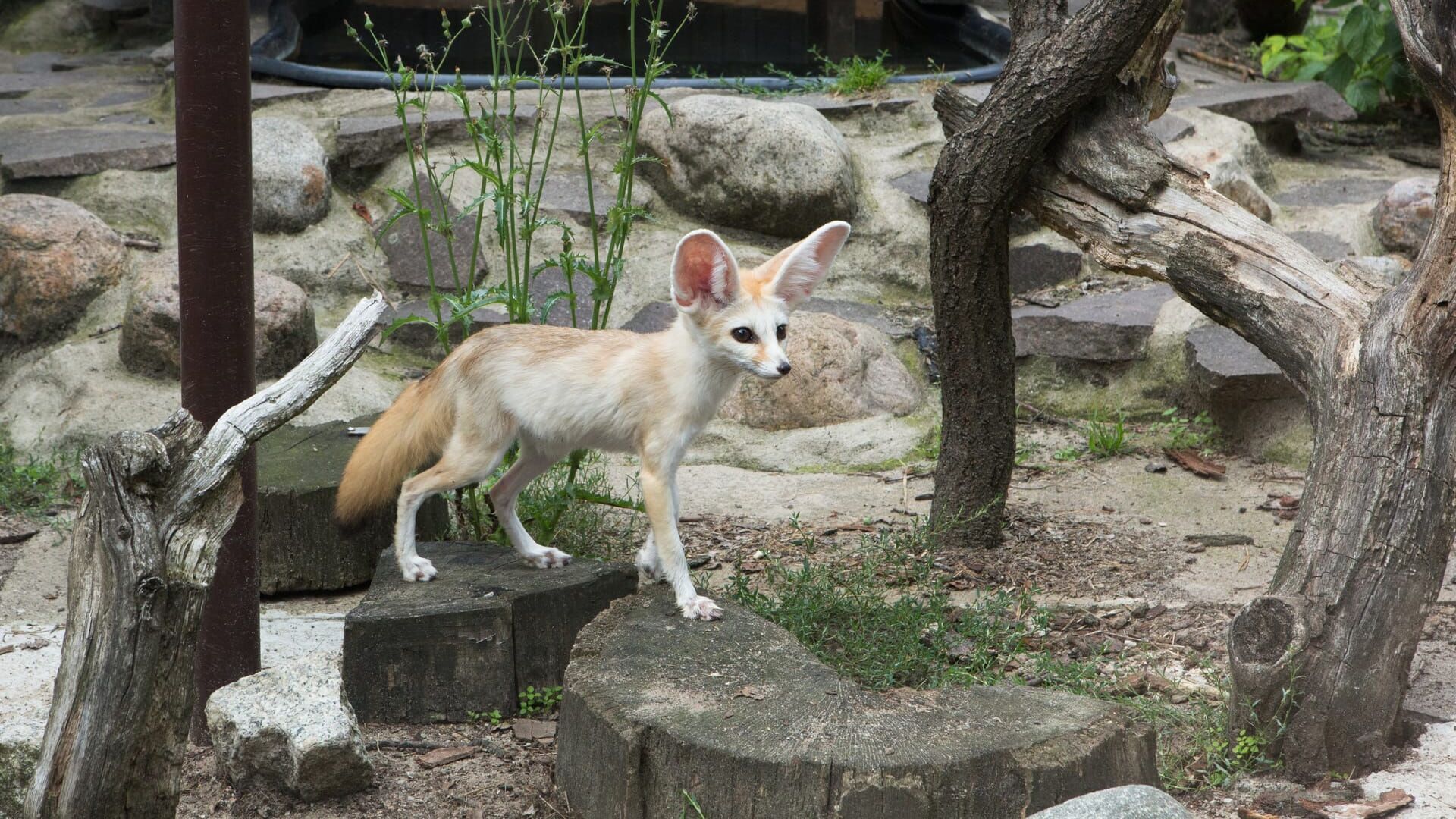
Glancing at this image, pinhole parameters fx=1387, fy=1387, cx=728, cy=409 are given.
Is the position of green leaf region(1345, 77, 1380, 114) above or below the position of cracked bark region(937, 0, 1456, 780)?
above

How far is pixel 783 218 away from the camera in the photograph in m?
7.11

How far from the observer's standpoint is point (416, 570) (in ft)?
12.8

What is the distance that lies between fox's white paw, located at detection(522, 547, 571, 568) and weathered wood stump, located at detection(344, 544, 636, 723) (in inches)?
3.5

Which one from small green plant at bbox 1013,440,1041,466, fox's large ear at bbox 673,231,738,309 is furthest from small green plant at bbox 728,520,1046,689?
small green plant at bbox 1013,440,1041,466

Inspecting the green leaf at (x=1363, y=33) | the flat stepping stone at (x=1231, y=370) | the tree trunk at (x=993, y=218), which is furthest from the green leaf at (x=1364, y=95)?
the tree trunk at (x=993, y=218)

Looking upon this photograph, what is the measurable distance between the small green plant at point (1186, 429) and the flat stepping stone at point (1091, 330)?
348 mm

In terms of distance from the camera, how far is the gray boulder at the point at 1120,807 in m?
2.58

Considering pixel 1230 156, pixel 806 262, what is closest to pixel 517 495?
pixel 806 262

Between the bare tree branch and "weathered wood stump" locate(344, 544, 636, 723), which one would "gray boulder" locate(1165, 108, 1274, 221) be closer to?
"weathered wood stump" locate(344, 544, 636, 723)

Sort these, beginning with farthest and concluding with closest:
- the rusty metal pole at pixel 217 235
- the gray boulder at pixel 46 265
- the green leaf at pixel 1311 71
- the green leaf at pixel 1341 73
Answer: the green leaf at pixel 1311 71, the green leaf at pixel 1341 73, the gray boulder at pixel 46 265, the rusty metal pole at pixel 217 235

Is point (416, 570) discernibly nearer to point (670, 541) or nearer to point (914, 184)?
point (670, 541)

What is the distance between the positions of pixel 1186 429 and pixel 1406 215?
2040 mm

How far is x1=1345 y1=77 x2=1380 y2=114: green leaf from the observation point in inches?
341

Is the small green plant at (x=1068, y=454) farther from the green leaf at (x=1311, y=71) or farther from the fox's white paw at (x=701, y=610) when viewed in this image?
the green leaf at (x=1311, y=71)
